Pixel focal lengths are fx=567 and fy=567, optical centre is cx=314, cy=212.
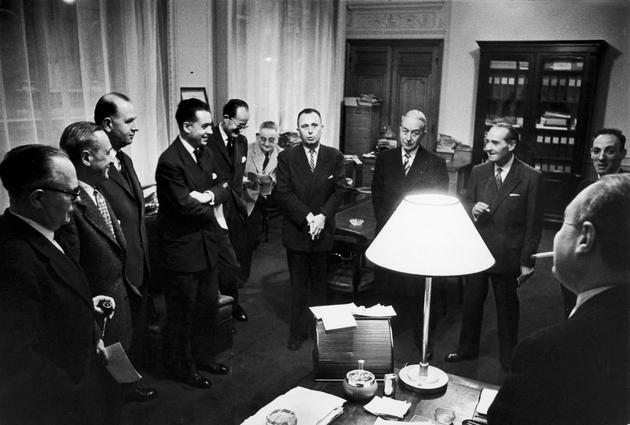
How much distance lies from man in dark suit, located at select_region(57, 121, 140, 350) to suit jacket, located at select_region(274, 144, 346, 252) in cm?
124

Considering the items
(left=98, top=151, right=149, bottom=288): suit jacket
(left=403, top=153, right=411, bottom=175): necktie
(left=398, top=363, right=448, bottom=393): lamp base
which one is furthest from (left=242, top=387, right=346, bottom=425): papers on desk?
(left=403, top=153, right=411, bottom=175): necktie

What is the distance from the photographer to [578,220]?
125 centimetres

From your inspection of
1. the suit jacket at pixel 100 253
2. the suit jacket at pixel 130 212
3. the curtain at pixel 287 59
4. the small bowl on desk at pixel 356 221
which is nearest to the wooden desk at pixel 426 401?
the suit jacket at pixel 100 253

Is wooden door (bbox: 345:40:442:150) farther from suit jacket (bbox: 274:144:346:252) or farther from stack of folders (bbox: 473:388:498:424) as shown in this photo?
stack of folders (bbox: 473:388:498:424)

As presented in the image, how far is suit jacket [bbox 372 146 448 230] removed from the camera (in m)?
3.56

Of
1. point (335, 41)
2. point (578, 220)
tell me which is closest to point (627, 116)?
point (335, 41)

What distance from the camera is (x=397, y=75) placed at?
806cm

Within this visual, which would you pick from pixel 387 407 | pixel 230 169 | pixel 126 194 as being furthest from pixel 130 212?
pixel 387 407

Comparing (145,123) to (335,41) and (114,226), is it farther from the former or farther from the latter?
(335,41)

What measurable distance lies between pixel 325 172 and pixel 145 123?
6.50ft

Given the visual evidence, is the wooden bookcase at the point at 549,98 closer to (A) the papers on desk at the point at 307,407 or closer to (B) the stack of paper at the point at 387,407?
(B) the stack of paper at the point at 387,407

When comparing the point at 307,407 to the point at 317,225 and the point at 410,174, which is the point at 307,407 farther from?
the point at 410,174

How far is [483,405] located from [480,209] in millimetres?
1642

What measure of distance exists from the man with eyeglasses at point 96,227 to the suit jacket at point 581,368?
179cm
